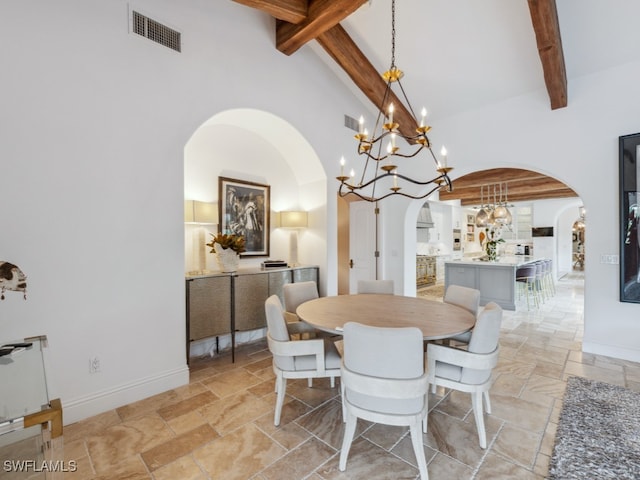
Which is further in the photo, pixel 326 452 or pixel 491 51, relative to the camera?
pixel 491 51

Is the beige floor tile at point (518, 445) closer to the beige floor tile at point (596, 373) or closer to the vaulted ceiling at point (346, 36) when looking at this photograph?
the beige floor tile at point (596, 373)

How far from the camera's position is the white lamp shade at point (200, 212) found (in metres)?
3.40

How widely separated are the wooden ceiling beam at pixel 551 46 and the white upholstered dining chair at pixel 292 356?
3.51 metres

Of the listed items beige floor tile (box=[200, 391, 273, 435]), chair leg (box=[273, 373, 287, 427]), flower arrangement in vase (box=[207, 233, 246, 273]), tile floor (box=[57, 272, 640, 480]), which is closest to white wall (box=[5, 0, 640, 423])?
tile floor (box=[57, 272, 640, 480])

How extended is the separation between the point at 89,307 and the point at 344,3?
11.9 ft

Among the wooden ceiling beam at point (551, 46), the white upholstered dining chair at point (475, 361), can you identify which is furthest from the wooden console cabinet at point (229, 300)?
the wooden ceiling beam at point (551, 46)

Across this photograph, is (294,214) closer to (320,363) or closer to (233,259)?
(233,259)

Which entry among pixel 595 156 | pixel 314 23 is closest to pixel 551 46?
pixel 595 156

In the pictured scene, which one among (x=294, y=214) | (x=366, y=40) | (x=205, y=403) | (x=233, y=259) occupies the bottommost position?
(x=205, y=403)

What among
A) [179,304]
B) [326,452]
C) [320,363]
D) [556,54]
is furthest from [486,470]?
[556,54]

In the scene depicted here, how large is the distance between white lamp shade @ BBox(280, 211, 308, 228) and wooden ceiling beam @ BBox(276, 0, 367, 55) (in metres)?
2.08

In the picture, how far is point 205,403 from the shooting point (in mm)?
2578

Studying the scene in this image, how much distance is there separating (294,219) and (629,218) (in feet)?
13.0

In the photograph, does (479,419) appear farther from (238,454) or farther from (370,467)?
(238,454)
